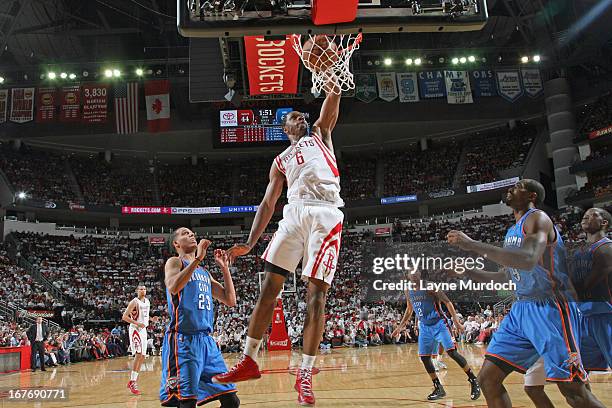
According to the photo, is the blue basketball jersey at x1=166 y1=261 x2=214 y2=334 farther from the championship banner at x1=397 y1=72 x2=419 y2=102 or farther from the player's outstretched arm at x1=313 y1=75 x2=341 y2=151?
the championship banner at x1=397 y1=72 x2=419 y2=102

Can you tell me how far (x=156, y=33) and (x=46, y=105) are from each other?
268 inches

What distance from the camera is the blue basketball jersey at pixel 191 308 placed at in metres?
4.83

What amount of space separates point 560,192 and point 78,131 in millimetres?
27678

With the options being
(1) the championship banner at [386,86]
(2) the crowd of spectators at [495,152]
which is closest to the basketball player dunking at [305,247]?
(1) the championship banner at [386,86]

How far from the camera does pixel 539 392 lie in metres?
4.29

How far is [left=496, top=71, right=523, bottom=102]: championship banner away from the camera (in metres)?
28.8

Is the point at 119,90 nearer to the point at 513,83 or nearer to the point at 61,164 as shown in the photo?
the point at 61,164

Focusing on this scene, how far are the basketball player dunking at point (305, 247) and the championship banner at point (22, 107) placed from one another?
1087 inches

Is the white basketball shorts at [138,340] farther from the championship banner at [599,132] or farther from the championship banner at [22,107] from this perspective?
the championship banner at [599,132]

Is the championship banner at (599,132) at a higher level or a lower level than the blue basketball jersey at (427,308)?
higher

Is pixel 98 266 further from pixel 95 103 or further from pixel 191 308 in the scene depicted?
pixel 191 308

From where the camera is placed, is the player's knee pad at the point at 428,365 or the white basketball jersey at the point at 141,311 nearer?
the player's knee pad at the point at 428,365

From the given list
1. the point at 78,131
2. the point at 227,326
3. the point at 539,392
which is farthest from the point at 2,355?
the point at 78,131

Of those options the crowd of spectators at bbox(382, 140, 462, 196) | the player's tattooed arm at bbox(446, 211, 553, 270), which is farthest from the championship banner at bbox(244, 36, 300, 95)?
the crowd of spectators at bbox(382, 140, 462, 196)
